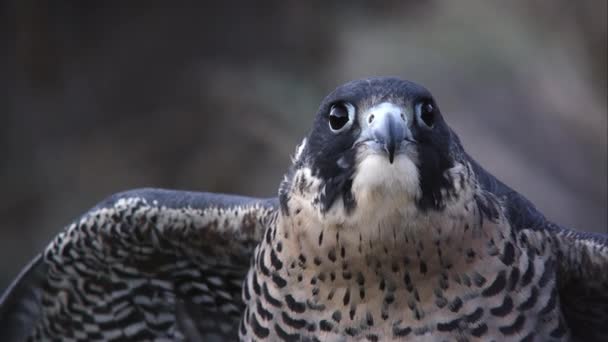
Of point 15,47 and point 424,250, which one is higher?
point 15,47

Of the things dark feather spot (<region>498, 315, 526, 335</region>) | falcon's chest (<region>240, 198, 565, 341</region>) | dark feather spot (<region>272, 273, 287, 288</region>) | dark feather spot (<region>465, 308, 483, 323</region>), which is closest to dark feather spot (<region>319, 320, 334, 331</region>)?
falcon's chest (<region>240, 198, 565, 341</region>)

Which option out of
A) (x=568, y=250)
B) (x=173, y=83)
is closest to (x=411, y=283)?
(x=568, y=250)

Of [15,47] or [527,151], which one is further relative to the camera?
[15,47]

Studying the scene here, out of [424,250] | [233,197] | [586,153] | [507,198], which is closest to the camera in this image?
[424,250]

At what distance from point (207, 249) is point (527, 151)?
133 inches

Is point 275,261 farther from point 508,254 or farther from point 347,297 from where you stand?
point 508,254

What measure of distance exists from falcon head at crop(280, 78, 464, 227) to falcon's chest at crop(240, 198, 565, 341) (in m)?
0.11

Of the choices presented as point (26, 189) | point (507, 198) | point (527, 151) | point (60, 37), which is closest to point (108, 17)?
point (60, 37)

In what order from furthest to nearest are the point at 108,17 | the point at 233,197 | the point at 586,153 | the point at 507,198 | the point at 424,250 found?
the point at 108,17, the point at 586,153, the point at 233,197, the point at 507,198, the point at 424,250

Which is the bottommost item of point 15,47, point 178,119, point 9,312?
point 9,312

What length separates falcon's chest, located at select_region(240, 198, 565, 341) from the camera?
3.41 m

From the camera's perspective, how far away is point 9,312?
464 cm

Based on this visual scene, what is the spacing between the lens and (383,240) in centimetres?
337

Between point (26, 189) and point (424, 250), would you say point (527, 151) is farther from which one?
point (26, 189)
